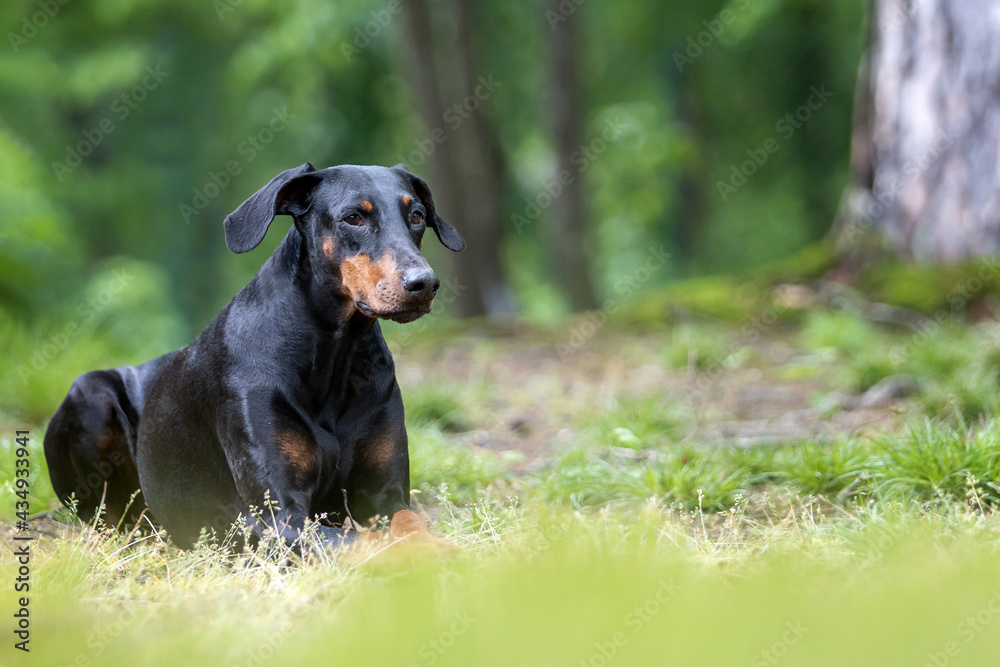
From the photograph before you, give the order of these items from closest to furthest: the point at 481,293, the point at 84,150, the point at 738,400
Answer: the point at 738,400 < the point at 481,293 < the point at 84,150

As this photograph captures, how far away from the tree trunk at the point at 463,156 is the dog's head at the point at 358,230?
675 cm

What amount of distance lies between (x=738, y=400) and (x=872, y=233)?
250 centimetres

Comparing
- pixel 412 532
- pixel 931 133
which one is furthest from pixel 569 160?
pixel 412 532

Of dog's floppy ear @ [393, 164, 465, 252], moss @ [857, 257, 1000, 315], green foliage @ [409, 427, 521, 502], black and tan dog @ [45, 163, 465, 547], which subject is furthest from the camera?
moss @ [857, 257, 1000, 315]

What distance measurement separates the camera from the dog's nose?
2.90 m

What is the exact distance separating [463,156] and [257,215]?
7826 millimetres

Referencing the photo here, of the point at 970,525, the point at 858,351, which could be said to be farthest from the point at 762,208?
the point at 970,525

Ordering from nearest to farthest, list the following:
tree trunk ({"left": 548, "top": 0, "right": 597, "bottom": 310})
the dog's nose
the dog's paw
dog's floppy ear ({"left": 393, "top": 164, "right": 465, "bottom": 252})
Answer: the dog's paw
the dog's nose
dog's floppy ear ({"left": 393, "top": 164, "right": 465, "bottom": 252})
tree trunk ({"left": 548, "top": 0, "right": 597, "bottom": 310})

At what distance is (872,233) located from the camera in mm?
7559

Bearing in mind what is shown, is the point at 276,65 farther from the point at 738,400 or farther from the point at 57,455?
the point at 57,455

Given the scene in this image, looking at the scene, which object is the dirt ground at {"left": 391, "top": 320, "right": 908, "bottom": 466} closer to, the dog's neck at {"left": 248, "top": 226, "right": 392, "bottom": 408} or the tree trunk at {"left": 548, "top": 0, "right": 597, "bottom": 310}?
the dog's neck at {"left": 248, "top": 226, "right": 392, "bottom": 408}

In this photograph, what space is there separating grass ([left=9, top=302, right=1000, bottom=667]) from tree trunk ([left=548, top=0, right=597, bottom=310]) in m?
6.33

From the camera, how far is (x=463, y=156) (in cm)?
1086

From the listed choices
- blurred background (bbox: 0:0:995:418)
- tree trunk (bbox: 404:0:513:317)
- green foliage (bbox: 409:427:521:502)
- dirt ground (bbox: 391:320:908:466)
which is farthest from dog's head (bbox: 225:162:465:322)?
tree trunk (bbox: 404:0:513:317)
